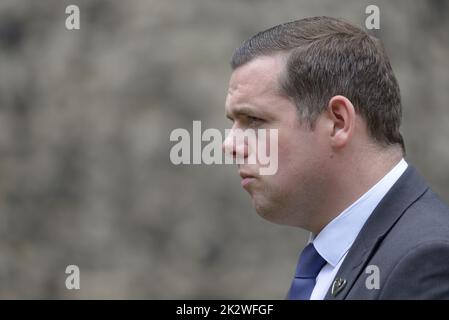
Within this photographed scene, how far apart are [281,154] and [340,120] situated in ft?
0.53

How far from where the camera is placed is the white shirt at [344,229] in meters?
2.19

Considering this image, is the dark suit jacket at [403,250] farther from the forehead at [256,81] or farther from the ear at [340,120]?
the forehead at [256,81]

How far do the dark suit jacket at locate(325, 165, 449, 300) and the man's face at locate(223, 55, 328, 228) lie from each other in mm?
172

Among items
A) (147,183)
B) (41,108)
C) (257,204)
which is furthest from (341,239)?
(41,108)

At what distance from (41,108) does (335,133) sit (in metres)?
3.63

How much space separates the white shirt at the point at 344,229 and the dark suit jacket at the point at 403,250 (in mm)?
29

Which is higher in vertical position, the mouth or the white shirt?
the mouth

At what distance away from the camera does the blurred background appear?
5398 mm

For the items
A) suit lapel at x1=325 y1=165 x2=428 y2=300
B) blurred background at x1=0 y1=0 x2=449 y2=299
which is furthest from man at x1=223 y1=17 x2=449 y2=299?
blurred background at x1=0 y1=0 x2=449 y2=299

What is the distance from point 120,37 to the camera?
18.1 ft

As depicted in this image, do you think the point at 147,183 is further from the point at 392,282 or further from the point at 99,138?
the point at 392,282

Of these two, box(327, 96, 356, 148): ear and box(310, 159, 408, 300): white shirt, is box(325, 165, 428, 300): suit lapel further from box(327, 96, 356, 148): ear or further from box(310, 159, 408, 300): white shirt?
box(327, 96, 356, 148): ear

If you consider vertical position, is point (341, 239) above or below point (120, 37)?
below

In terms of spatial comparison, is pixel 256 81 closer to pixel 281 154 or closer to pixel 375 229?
pixel 281 154
